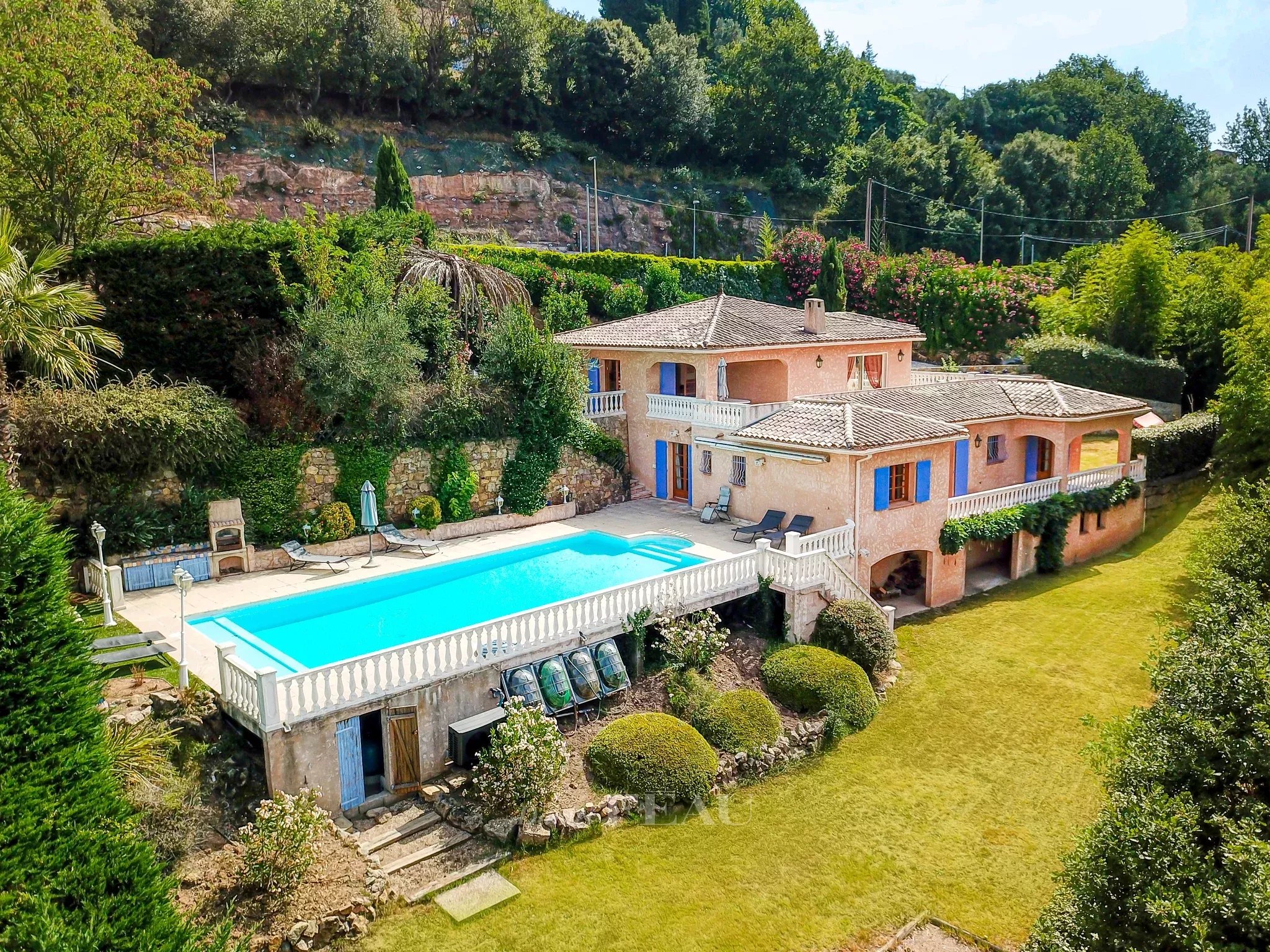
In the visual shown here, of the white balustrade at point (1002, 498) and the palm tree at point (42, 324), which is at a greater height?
the palm tree at point (42, 324)

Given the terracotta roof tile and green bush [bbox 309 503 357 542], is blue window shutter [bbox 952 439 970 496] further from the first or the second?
green bush [bbox 309 503 357 542]

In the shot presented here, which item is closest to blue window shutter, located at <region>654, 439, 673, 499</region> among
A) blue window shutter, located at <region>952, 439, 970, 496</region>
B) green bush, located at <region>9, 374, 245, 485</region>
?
blue window shutter, located at <region>952, 439, 970, 496</region>

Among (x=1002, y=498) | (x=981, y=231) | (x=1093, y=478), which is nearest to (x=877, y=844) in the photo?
(x=1002, y=498)

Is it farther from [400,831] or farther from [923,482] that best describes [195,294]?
[923,482]

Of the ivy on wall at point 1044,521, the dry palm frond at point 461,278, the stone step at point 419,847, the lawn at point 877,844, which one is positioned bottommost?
the lawn at point 877,844

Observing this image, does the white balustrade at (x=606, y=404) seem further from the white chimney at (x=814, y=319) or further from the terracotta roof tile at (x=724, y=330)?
the white chimney at (x=814, y=319)

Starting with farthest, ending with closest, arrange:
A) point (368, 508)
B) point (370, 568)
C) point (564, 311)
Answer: point (564, 311) < point (370, 568) < point (368, 508)

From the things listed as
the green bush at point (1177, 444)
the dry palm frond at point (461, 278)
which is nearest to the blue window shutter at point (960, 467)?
the green bush at point (1177, 444)

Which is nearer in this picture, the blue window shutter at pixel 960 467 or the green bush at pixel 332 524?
the green bush at pixel 332 524
